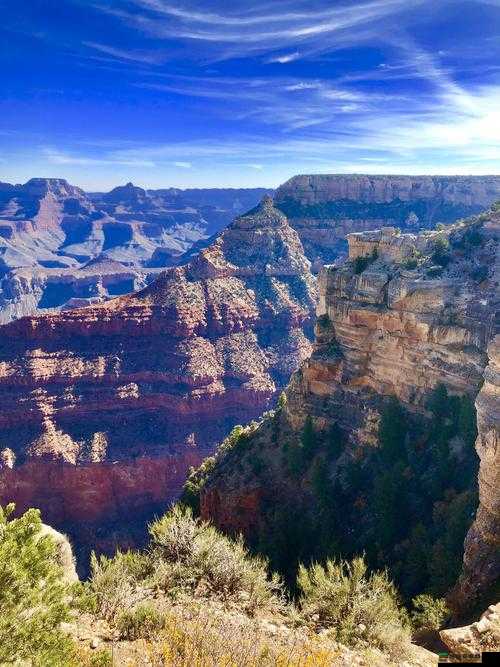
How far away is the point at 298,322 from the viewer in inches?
3780

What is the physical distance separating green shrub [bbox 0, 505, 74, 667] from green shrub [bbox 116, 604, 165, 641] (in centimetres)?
219

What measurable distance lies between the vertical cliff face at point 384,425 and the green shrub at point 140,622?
14814 millimetres

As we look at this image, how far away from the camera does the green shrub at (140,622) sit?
45.6 ft

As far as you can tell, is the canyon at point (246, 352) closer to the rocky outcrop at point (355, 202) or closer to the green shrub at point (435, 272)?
the green shrub at point (435, 272)

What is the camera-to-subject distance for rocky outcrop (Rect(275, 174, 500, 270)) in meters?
119

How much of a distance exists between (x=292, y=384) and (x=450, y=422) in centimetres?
1339

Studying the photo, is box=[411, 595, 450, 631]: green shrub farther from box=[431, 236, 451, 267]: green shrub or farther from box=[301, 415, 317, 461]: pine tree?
box=[431, 236, 451, 267]: green shrub

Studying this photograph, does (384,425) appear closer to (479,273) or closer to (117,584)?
(479,273)

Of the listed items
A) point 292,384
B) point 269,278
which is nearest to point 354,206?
point 269,278

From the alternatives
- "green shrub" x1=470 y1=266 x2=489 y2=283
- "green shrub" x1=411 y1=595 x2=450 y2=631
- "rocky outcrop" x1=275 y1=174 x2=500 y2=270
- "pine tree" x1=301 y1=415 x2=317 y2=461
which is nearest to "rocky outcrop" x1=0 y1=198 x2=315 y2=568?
"rocky outcrop" x1=275 y1=174 x2=500 y2=270

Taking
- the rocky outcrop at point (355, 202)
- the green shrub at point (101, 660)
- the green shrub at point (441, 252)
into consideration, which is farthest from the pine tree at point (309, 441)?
the rocky outcrop at point (355, 202)

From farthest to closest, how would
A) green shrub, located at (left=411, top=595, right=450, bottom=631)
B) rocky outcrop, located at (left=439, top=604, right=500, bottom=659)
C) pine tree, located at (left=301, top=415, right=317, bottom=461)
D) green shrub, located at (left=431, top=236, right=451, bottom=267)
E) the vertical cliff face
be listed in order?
1. pine tree, located at (left=301, top=415, right=317, bottom=461)
2. green shrub, located at (left=431, top=236, right=451, bottom=267)
3. the vertical cliff face
4. green shrub, located at (left=411, top=595, right=450, bottom=631)
5. rocky outcrop, located at (left=439, top=604, right=500, bottom=659)

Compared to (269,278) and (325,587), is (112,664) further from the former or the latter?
(269,278)

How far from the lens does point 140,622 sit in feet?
46.3
